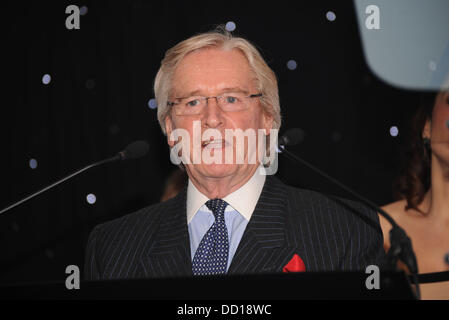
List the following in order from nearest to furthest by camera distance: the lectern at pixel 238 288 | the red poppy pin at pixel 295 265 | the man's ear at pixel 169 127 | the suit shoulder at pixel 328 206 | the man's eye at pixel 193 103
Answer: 1. the lectern at pixel 238 288
2. the red poppy pin at pixel 295 265
3. the suit shoulder at pixel 328 206
4. the man's eye at pixel 193 103
5. the man's ear at pixel 169 127

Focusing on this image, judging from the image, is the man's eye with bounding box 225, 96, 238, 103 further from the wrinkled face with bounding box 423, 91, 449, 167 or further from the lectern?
the lectern

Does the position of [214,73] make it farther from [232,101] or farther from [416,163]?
[416,163]

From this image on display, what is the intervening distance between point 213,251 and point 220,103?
521mm

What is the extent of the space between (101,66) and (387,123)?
3.81 feet

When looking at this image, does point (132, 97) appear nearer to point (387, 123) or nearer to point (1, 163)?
point (1, 163)

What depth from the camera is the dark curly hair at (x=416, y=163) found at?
1983 millimetres

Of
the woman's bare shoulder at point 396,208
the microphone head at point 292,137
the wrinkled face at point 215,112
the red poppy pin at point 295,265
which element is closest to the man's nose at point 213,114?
the wrinkled face at point 215,112

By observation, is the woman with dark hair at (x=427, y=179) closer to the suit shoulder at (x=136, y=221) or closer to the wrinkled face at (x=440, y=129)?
the wrinkled face at (x=440, y=129)

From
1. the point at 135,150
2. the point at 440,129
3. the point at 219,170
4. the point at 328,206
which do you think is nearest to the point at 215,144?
the point at 219,170

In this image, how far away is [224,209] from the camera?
6.15 ft

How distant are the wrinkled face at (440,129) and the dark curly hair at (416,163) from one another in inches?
0.7

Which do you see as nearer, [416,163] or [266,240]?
[266,240]

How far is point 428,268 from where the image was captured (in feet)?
6.19

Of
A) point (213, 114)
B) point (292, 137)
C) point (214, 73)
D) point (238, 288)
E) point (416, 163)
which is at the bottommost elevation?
point (238, 288)
